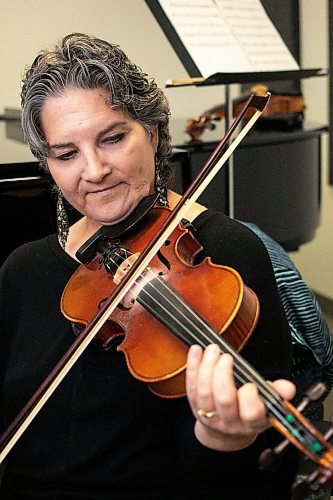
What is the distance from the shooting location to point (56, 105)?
107 cm

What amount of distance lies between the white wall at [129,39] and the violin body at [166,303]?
6.96 ft

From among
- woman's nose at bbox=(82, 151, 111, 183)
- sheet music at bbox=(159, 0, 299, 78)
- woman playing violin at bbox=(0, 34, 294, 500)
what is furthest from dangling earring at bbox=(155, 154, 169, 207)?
sheet music at bbox=(159, 0, 299, 78)

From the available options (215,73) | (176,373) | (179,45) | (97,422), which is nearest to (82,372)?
(97,422)

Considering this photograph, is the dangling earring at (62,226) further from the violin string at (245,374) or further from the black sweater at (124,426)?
the violin string at (245,374)

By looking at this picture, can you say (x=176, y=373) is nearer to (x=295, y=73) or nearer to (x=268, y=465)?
(x=268, y=465)

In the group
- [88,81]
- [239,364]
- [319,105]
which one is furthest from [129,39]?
[239,364]

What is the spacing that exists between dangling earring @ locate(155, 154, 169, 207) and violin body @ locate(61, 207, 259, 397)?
0.04 meters

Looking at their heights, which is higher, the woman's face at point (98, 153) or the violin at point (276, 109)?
the woman's face at point (98, 153)

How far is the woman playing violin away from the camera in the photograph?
1052mm

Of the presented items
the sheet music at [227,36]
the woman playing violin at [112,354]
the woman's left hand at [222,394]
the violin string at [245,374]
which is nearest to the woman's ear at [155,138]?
the woman playing violin at [112,354]

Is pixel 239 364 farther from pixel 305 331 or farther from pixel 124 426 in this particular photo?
pixel 305 331

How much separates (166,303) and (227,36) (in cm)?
114

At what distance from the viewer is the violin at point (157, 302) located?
2.91 feet

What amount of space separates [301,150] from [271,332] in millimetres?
1587
